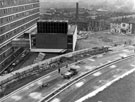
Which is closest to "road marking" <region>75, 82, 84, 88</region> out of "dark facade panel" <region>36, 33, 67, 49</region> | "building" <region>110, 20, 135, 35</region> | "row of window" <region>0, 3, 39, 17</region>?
"dark facade panel" <region>36, 33, 67, 49</region>

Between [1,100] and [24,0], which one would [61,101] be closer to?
[1,100]

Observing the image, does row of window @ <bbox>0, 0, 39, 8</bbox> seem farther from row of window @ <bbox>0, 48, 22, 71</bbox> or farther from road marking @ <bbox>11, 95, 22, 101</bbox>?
road marking @ <bbox>11, 95, 22, 101</bbox>

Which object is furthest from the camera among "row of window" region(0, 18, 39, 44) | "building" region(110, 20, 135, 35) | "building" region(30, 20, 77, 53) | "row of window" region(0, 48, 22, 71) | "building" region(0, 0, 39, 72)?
"building" region(110, 20, 135, 35)

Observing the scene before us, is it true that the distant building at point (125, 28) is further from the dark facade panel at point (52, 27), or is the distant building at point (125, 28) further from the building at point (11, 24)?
the dark facade panel at point (52, 27)

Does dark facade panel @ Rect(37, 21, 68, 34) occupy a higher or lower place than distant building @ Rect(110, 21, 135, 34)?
higher

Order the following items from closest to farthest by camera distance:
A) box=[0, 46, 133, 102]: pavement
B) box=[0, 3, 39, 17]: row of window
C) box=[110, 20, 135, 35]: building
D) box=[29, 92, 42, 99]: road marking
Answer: box=[0, 46, 133, 102]: pavement → box=[29, 92, 42, 99]: road marking → box=[0, 3, 39, 17]: row of window → box=[110, 20, 135, 35]: building

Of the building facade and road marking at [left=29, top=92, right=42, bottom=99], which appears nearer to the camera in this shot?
road marking at [left=29, top=92, right=42, bottom=99]

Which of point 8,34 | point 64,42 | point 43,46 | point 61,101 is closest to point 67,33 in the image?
point 64,42
